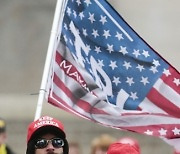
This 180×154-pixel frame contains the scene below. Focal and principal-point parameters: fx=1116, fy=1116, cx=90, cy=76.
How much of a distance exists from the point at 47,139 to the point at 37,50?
12804 millimetres

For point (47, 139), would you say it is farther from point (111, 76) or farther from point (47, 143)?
point (111, 76)

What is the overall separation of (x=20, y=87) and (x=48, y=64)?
11749 mm

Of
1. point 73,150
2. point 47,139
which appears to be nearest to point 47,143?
point 47,139

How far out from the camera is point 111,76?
24.7 ft

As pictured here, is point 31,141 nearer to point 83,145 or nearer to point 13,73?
point 83,145

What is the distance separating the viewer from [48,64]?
24.1ft

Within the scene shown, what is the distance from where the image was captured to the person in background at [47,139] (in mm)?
6273

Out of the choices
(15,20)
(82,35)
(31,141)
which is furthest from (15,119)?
(31,141)

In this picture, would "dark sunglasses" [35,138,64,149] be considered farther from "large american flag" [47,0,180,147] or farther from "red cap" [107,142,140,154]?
"large american flag" [47,0,180,147]

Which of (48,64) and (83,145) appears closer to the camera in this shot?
(48,64)

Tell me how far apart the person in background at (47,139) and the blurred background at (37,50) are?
10.3 meters

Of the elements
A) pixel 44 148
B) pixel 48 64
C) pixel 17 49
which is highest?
pixel 17 49

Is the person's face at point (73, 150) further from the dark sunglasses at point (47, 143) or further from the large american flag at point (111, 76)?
the dark sunglasses at point (47, 143)

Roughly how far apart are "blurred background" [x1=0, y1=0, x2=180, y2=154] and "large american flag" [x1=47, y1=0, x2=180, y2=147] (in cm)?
911
